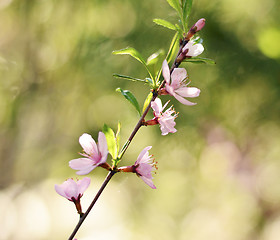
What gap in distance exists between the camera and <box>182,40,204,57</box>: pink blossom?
287 millimetres

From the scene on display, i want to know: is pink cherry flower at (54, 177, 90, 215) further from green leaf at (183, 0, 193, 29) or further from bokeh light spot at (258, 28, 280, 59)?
bokeh light spot at (258, 28, 280, 59)

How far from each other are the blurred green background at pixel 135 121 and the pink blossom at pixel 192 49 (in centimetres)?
101

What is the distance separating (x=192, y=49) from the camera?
11.5 inches

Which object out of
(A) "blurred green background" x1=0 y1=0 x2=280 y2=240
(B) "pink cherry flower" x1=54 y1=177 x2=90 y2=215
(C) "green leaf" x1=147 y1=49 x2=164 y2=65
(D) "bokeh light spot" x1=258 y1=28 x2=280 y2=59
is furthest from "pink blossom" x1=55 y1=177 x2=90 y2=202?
(A) "blurred green background" x1=0 y1=0 x2=280 y2=240

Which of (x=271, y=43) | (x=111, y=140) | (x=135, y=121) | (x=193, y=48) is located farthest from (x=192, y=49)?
(x=135, y=121)

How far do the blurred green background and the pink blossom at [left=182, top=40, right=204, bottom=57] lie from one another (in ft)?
3.33

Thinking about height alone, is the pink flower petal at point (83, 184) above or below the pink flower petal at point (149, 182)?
below

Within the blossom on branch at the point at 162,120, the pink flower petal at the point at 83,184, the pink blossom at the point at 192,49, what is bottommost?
the pink flower petal at the point at 83,184

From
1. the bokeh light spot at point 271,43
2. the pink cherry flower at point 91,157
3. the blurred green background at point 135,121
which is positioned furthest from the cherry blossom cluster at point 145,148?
the blurred green background at point 135,121

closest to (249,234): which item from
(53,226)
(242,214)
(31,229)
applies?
(242,214)

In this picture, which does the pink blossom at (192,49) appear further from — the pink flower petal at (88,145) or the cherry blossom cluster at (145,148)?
the pink flower petal at (88,145)

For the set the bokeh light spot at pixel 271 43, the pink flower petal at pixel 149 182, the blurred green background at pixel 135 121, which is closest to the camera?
the pink flower petal at pixel 149 182

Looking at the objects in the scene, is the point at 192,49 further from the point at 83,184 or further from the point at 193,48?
the point at 83,184

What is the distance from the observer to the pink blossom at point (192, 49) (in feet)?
0.94
